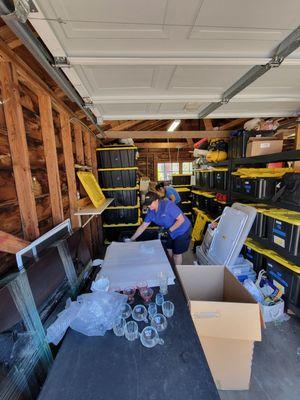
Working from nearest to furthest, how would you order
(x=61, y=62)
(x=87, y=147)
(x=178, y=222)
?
(x=61, y=62)
(x=178, y=222)
(x=87, y=147)

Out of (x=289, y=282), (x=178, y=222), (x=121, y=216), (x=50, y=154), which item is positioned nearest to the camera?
(x=50, y=154)

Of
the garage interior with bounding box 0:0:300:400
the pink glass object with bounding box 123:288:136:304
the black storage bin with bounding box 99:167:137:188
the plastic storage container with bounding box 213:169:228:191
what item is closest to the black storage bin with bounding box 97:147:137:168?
the black storage bin with bounding box 99:167:137:188

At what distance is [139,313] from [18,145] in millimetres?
1343

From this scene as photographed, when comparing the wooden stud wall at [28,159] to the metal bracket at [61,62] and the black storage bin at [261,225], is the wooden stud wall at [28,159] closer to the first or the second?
the metal bracket at [61,62]

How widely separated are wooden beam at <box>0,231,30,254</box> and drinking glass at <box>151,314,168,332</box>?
93 cm

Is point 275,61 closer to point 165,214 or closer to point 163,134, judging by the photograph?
point 165,214

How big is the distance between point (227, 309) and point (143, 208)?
3673 millimetres

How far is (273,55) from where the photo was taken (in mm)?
1211

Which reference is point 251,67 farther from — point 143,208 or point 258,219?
point 143,208

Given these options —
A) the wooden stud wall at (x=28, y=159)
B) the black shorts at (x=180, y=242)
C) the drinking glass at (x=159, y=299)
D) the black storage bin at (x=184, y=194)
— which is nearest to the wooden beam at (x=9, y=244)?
the wooden stud wall at (x=28, y=159)

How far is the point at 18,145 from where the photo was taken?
1.28 m

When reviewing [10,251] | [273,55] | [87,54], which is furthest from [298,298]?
[87,54]

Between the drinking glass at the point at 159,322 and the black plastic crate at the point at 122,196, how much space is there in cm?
308

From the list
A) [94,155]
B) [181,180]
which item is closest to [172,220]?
[94,155]
